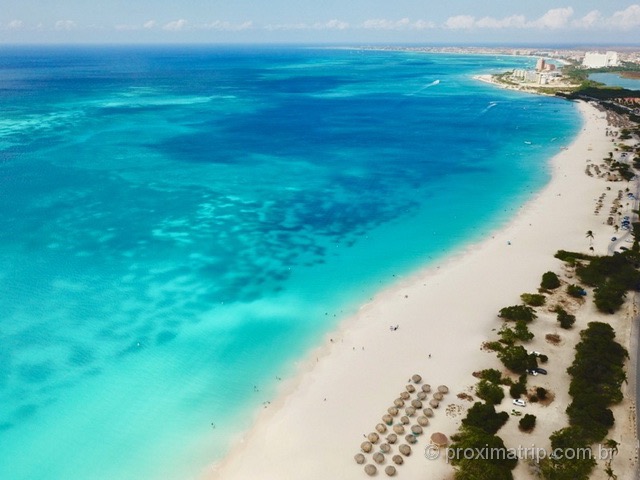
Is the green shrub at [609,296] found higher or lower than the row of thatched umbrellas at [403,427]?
higher

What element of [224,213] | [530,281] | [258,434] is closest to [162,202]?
[224,213]

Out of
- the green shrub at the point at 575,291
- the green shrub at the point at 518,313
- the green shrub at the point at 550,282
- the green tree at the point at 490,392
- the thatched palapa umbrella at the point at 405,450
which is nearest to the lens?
the thatched palapa umbrella at the point at 405,450

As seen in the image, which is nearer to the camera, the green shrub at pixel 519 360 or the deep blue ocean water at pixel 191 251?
the deep blue ocean water at pixel 191 251

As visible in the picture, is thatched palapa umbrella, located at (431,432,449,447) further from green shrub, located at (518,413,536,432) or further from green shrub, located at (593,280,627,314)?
green shrub, located at (593,280,627,314)

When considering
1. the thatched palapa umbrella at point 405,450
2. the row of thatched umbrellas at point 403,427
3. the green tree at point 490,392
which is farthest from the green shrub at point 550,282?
the thatched palapa umbrella at point 405,450

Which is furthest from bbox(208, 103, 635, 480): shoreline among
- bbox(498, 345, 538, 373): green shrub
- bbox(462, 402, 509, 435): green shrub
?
bbox(498, 345, 538, 373): green shrub

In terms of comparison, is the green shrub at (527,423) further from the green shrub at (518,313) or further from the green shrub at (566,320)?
the green shrub at (566,320)
